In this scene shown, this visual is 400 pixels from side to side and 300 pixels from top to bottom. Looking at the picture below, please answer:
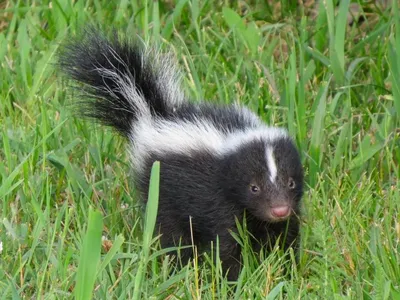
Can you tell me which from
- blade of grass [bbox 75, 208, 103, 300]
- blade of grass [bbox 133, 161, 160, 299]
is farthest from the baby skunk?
blade of grass [bbox 75, 208, 103, 300]

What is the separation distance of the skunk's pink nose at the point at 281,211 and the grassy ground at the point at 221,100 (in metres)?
0.19

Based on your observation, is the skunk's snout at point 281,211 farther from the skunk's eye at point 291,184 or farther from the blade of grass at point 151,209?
the blade of grass at point 151,209

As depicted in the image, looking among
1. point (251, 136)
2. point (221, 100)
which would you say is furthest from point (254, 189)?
point (221, 100)

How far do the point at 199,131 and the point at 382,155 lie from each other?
4.11 feet

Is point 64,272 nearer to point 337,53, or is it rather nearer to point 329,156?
point 329,156

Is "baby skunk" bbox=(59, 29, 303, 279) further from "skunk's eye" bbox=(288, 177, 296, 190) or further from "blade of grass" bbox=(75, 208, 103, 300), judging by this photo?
"blade of grass" bbox=(75, 208, 103, 300)

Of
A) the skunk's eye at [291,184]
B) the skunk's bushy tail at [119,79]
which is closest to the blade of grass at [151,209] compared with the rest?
the skunk's eye at [291,184]

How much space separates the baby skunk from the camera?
4.76m

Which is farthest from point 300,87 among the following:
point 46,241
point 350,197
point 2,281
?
point 2,281

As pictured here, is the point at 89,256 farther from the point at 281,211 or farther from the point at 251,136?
the point at 251,136

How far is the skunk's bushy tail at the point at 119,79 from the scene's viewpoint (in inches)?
212

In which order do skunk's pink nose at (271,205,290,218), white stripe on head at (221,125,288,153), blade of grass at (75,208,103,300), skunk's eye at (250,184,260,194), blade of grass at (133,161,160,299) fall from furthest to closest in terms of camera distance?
white stripe on head at (221,125,288,153) < skunk's eye at (250,184,260,194) < skunk's pink nose at (271,205,290,218) < blade of grass at (133,161,160,299) < blade of grass at (75,208,103,300)

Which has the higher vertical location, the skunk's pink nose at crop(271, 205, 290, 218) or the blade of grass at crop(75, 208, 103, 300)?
the blade of grass at crop(75, 208, 103, 300)

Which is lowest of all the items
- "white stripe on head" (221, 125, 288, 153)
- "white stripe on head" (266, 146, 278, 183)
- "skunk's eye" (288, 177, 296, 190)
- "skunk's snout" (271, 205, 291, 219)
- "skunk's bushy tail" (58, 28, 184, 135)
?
"skunk's snout" (271, 205, 291, 219)
